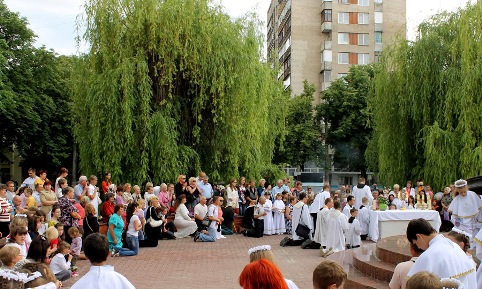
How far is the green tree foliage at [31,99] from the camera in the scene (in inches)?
1720

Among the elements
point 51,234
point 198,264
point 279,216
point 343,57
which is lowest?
point 198,264

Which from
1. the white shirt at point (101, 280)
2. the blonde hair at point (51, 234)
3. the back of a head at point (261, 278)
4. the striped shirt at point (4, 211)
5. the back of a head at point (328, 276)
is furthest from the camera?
the striped shirt at point (4, 211)

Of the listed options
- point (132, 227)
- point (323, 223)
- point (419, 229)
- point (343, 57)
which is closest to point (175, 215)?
point (132, 227)

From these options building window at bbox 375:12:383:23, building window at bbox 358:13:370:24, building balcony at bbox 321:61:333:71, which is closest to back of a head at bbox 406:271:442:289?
building balcony at bbox 321:61:333:71

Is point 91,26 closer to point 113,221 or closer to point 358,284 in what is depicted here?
point 113,221

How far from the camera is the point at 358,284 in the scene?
12.1 m

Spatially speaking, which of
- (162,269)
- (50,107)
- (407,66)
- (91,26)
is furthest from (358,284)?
(50,107)

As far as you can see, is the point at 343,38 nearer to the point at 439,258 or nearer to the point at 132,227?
the point at 132,227

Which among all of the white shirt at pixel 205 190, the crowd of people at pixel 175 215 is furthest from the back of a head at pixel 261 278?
the white shirt at pixel 205 190

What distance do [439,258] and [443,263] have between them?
0.20 feet

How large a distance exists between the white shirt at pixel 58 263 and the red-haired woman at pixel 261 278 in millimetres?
8132

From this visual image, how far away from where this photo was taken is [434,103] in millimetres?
31125

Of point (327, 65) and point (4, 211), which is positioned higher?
point (327, 65)

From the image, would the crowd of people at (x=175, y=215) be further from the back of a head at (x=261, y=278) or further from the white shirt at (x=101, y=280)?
the back of a head at (x=261, y=278)
